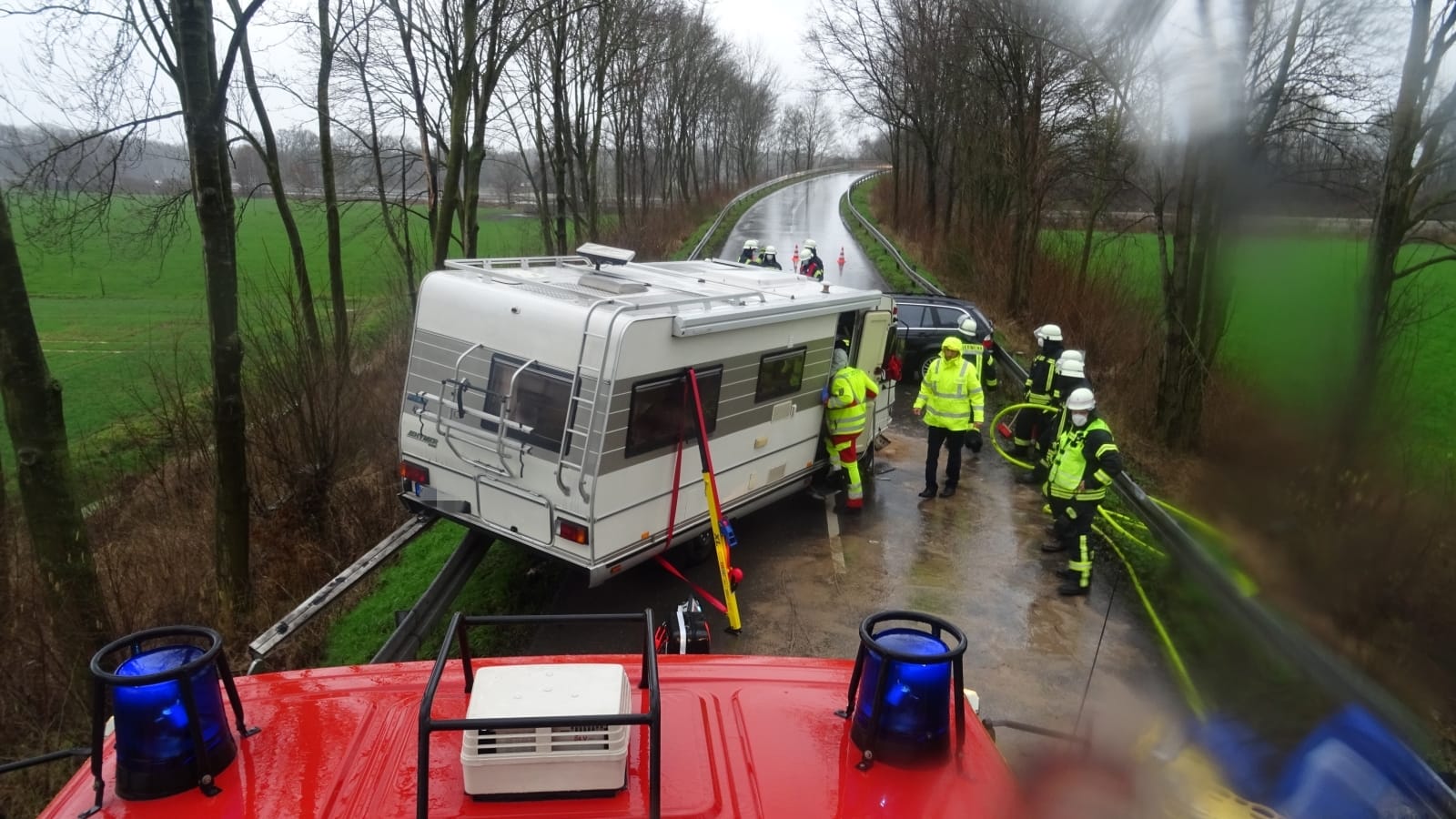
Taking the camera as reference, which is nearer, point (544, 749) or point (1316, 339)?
point (544, 749)

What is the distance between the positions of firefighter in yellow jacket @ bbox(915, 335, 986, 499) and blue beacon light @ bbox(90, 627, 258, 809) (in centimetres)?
776

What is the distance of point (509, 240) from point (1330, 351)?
37668mm

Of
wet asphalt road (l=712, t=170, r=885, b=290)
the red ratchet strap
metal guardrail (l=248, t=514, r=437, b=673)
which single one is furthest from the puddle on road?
wet asphalt road (l=712, t=170, r=885, b=290)

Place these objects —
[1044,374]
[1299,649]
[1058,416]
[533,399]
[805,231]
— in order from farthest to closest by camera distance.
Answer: [805,231], [1044,374], [1058,416], [533,399], [1299,649]

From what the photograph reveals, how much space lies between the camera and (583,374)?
6.09m

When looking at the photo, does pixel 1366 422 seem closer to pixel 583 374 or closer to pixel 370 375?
pixel 583 374

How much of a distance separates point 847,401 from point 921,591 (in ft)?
6.48

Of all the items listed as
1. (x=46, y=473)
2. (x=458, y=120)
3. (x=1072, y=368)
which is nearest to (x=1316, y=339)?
(x=1072, y=368)

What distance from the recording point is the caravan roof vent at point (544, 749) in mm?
2080

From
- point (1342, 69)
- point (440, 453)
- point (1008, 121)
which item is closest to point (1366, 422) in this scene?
point (1342, 69)

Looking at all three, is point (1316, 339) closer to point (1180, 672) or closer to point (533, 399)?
point (1180, 672)

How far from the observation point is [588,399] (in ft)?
19.8

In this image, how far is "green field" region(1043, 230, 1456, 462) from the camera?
2928 mm

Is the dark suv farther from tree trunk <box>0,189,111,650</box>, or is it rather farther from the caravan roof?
tree trunk <box>0,189,111,650</box>
